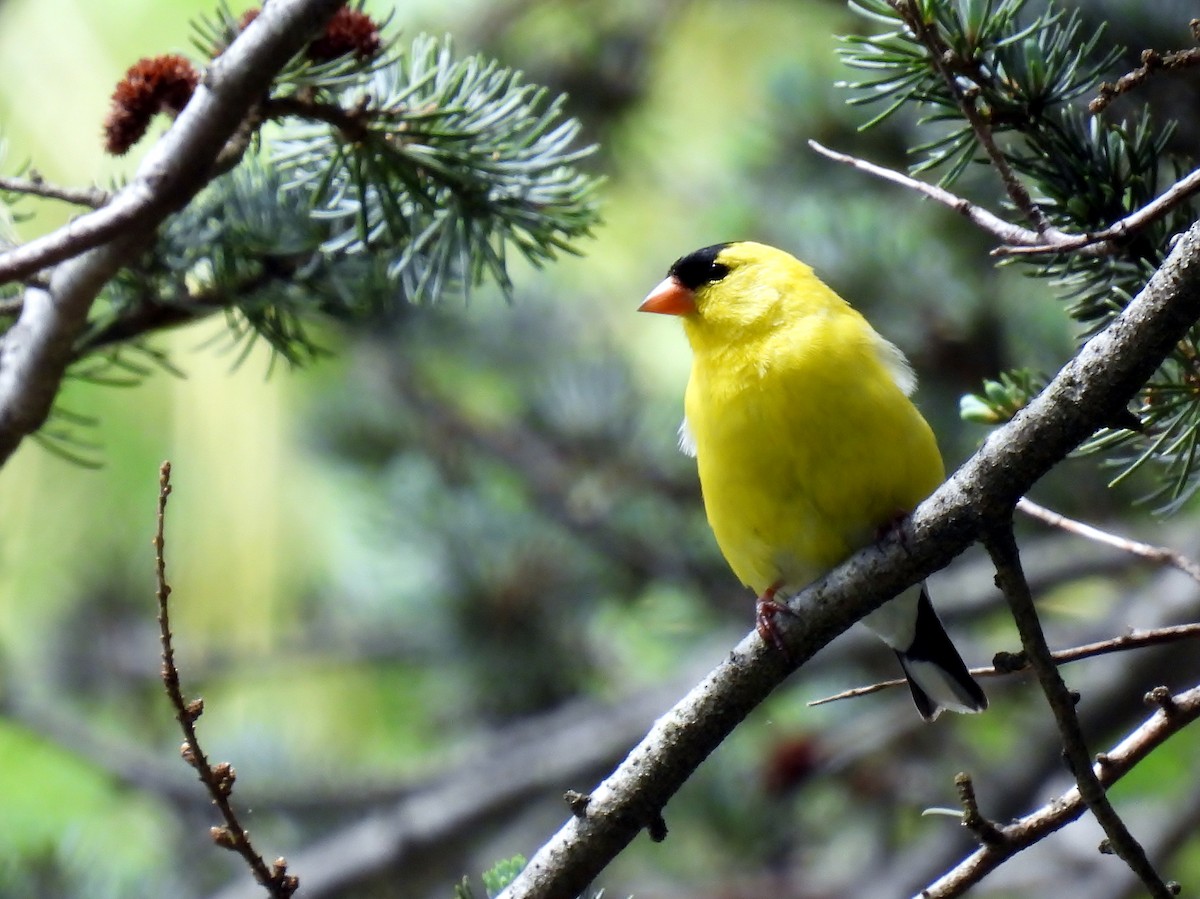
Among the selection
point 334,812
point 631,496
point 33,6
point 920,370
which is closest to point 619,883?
point 334,812

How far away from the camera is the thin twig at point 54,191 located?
133 cm

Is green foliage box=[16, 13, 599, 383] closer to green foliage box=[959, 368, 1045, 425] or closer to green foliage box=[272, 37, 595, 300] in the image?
green foliage box=[272, 37, 595, 300]

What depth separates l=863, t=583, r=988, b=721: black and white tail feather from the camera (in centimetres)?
209

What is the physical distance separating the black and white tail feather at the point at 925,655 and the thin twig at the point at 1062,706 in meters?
0.96

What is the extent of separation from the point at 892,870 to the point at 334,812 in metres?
1.35

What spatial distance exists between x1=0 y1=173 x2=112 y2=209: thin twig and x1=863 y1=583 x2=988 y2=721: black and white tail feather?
1264 millimetres

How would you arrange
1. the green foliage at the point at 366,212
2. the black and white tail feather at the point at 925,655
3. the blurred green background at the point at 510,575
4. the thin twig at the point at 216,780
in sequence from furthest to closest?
the blurred green background at the point at 510,575 < the black and white tail feather at the point at 925,655 < the green foliage at the point at 366,212 < the thin twig at the point at 216,780

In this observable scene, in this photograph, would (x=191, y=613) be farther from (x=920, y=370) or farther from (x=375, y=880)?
(x=920, y=370)

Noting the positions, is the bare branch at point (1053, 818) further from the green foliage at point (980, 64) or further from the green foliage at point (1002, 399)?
the green foliage at point (980, 64)

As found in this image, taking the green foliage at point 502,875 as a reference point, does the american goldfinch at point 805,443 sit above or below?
above

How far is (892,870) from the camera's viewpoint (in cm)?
297

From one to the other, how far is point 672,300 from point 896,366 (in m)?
0.46

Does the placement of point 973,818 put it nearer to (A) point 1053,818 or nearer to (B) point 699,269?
(A) point 1053,818

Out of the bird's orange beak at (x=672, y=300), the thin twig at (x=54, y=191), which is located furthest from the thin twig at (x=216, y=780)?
the bird's orange beak at (x=672, y=300)
